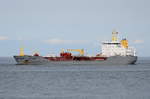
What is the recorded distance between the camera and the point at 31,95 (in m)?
44.0

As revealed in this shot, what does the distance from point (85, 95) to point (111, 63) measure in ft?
211

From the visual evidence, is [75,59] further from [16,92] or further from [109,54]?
[16,92]

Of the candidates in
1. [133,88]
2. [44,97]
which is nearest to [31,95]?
[44,97]

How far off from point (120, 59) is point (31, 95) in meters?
63.3

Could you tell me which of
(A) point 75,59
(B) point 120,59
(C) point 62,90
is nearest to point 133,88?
(C) point 62,90

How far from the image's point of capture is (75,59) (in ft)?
372

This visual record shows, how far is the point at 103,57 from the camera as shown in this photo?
111 metres

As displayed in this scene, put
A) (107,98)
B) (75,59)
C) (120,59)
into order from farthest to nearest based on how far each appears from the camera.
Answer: (75,59), (120,59), (107,98)

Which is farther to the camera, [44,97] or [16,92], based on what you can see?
[16,92]

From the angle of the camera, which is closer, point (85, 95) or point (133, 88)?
point (85, 95)

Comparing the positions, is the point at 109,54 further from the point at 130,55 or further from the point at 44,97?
the point at 44,97

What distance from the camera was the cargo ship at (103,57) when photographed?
352 ft

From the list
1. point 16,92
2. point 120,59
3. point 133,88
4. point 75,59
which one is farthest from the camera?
point 75,59

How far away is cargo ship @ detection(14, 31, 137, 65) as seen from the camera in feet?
352
